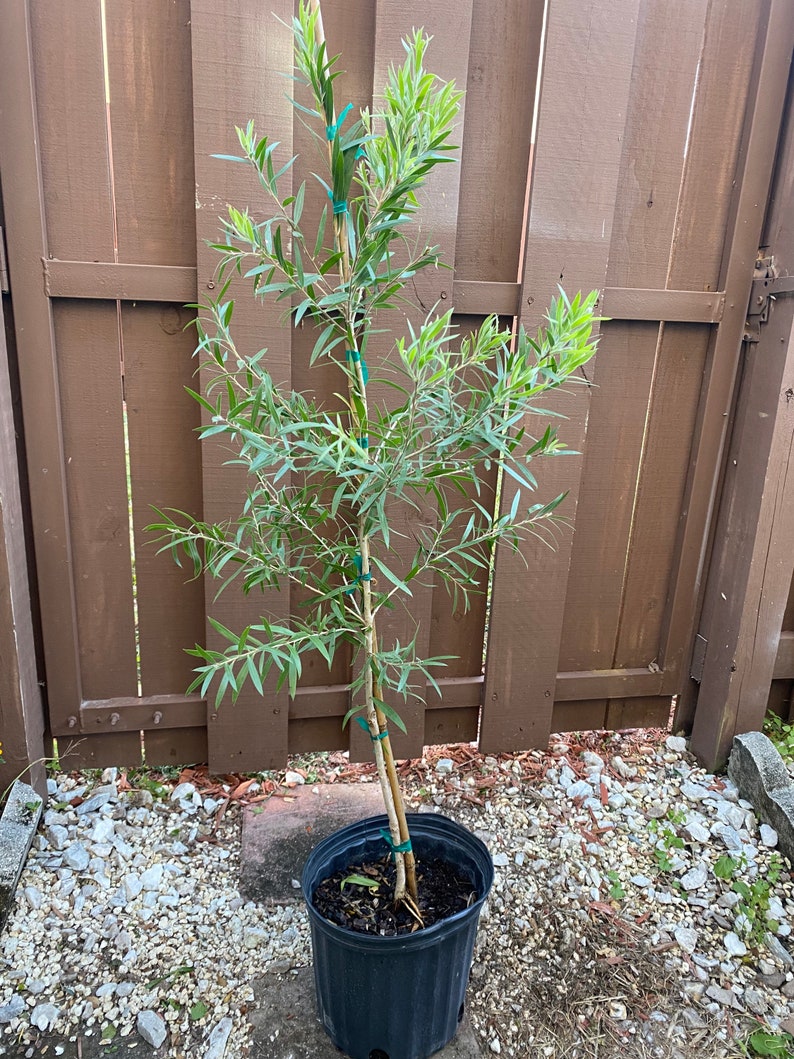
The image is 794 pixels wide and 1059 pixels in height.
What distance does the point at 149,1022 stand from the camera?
1.59 meters

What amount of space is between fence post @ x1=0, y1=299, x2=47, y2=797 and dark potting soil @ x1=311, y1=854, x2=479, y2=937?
99 cm

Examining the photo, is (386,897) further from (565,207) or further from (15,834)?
(565,207)

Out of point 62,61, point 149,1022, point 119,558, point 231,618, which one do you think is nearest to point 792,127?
point 62,61

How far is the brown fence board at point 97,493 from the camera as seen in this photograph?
6.54 ft

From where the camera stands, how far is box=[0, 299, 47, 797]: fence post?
1.92 metres

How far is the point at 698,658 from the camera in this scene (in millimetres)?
2582

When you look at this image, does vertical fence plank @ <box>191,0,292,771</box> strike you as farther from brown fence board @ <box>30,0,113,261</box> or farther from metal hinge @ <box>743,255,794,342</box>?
metal hinge @ <box>743,255,794,342</box>

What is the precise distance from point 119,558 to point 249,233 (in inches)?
47.5

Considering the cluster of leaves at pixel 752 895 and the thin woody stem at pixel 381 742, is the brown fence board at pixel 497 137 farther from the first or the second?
the cluster of leaves at pixel 752 895

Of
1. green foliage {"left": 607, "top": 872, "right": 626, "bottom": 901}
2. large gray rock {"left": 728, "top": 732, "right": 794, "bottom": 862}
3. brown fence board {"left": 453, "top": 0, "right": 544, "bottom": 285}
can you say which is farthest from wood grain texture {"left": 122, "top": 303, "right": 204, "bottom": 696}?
large gray rock {"left": 728, "top": 732, "right": 794, "bottom": 862}

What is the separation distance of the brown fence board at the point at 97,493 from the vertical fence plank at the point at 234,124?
0.27 metres

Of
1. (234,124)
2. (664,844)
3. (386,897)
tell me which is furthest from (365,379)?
(664,844)

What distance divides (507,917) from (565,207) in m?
1.93

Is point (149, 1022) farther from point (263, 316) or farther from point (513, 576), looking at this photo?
point (263, 316)
